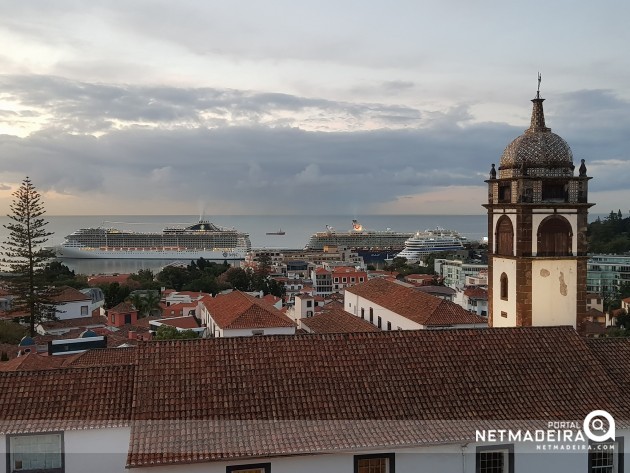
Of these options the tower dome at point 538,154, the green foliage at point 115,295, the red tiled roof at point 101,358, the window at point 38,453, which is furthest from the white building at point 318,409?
the green foliage at point 115,295

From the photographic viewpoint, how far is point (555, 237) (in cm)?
1408

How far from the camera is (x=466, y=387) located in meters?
9.23

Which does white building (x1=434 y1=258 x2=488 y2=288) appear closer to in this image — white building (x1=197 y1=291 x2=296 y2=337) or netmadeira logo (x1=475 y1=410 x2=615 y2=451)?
white building (x1=197 y1=291 x2=296 y2=337)

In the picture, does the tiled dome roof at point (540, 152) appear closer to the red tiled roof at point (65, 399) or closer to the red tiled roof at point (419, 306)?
the red tiled roof at point (419, 306)

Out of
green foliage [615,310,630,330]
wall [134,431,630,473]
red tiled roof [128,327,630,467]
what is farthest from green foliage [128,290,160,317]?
wall [134,431,630,473]

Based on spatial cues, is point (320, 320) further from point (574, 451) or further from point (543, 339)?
point (574, 451)

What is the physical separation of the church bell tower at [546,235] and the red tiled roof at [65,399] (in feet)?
29.9

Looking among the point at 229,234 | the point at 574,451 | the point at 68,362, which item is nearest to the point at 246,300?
the point at 68,362

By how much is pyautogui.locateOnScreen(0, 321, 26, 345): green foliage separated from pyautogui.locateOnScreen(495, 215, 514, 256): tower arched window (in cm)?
2375

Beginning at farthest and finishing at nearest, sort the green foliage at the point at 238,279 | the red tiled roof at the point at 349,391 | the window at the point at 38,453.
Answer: the green foliage at the point at 238,279, the window at the point at 38,453, the red tiled roof at the point at 349,391

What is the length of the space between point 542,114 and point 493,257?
3.75 metres

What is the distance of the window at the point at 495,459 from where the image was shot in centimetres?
845

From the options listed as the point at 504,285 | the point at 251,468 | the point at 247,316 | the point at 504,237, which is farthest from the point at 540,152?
the point at 247,316

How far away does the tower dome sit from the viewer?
46.3 ft
